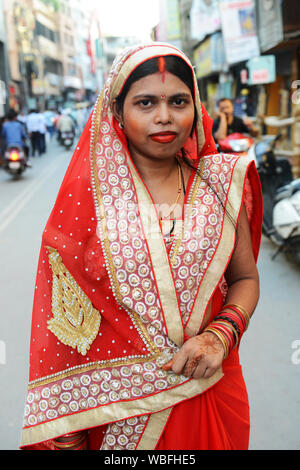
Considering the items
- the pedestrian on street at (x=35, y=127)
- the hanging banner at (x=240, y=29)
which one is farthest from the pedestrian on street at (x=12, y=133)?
the hanging banner at (x=240, y=29)

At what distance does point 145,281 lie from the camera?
125 cm

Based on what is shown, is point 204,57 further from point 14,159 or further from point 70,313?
point 70,313

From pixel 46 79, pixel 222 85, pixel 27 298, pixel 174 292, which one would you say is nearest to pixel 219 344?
pixel 174 292

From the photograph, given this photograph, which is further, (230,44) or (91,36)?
(91,36)

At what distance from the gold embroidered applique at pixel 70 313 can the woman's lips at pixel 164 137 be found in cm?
38

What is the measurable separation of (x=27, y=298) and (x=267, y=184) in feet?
10.6

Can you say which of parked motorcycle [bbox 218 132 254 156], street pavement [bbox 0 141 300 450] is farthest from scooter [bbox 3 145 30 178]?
parked motorcycle [bbox 218 132 254 156]

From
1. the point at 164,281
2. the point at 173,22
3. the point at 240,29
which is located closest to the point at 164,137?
the point at 164,281

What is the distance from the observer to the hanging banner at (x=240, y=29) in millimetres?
10703

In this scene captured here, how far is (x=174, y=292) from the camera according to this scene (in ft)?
4.10

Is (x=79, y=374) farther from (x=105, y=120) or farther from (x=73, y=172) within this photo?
(x=105, y=120)

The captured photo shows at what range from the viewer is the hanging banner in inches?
421

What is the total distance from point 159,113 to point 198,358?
1.92ft

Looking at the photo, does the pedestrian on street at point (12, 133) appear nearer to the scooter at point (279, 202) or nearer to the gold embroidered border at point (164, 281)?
the scooter at point (279, 202)
